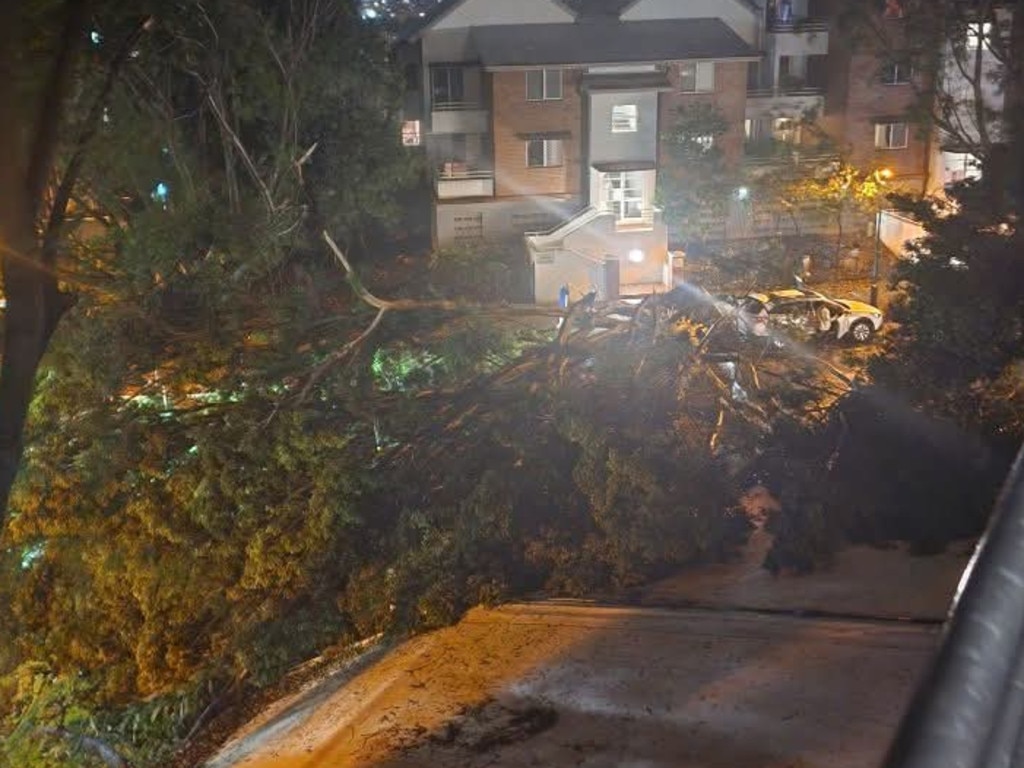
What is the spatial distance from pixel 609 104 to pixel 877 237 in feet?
18.9

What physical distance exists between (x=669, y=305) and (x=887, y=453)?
230 centimetres

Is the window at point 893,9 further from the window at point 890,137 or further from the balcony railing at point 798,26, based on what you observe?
the window at point 890,137

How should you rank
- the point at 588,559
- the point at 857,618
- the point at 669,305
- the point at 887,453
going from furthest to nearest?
the point at 669,305 < the point at 887,453 < the point at 588,559 < the point at 857,618

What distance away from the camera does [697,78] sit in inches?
838

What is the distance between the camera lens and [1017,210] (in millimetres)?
8555

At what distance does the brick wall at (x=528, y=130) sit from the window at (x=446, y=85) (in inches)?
46.4

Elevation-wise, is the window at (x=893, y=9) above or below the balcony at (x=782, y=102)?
above

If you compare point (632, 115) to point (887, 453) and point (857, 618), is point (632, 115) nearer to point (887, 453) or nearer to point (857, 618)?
point (887, 453)

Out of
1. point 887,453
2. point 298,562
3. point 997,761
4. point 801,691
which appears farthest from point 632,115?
point 997,761

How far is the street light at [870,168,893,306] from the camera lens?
17.8 m

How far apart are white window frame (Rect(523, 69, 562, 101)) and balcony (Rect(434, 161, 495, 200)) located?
177 cm

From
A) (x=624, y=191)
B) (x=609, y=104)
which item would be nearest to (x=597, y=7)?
(x=609, y=104)

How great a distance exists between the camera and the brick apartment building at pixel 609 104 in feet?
67.2

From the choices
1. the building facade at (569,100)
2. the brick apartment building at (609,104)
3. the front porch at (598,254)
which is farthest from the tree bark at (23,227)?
the building facade at (569,100)
